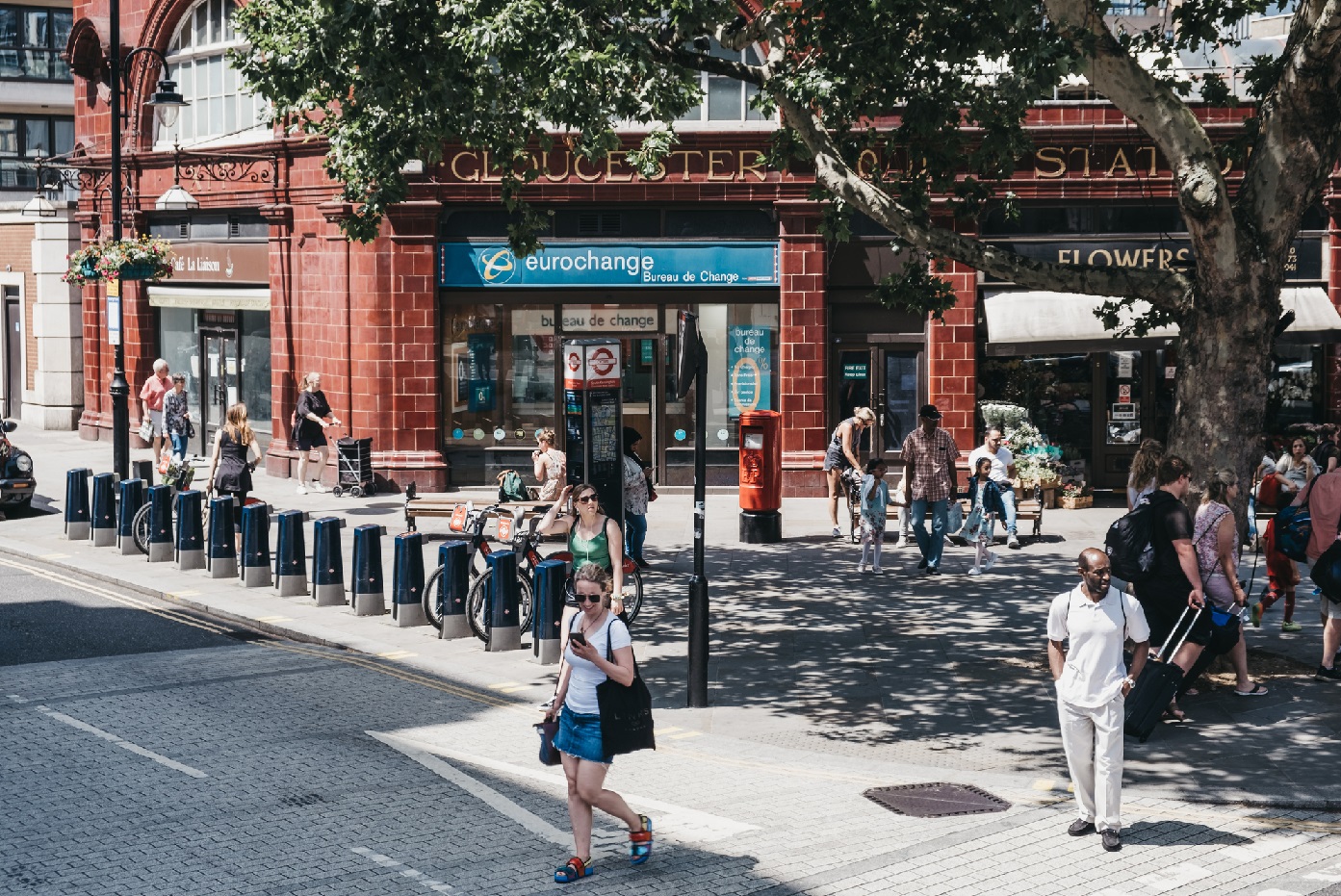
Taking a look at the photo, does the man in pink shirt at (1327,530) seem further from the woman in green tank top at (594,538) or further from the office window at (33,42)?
the office window at (33,42)

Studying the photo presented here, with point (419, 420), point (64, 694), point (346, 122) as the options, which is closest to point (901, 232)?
point (346, 122)

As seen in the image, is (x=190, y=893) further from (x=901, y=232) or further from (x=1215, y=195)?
(x=1215, y=195)

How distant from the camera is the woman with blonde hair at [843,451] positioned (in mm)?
19516

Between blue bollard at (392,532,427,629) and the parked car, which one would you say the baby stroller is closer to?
the parked car

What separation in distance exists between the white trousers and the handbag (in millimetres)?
2316

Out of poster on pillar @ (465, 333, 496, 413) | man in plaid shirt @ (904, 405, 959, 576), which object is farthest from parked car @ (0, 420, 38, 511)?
man in plaid shirt @ (904, 405, 959, 576)

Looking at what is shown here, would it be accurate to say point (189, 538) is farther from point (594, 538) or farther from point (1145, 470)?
point (1145, 470)

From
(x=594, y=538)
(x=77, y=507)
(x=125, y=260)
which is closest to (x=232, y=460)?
(x=77, y=507)

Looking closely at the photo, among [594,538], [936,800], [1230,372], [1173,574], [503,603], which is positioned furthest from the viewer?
[503,603]

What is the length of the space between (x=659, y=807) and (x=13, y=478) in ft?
50.9

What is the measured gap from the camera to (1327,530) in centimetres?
1363

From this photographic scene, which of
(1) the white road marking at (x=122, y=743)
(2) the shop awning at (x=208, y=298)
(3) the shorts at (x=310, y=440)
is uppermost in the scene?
(2) the shop awning at (x=208, y=298)

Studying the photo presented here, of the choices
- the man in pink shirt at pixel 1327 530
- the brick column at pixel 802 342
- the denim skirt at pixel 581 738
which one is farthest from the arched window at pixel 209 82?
the denim skirt at pixel 581 738

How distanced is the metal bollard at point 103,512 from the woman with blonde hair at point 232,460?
1694 mm
